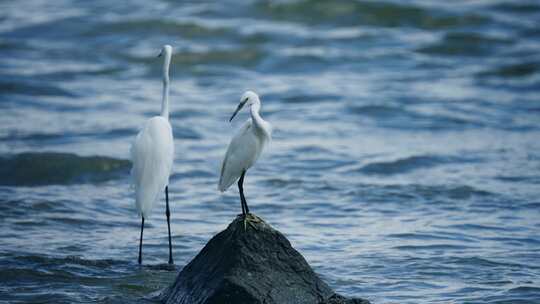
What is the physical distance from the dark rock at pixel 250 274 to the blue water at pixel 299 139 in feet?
2.92

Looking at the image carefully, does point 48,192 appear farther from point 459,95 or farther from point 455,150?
point 459,95

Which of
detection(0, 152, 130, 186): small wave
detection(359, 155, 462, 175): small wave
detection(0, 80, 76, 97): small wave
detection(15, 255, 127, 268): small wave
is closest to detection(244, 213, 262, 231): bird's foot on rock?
detection(15, 255, 127, 268): small wave

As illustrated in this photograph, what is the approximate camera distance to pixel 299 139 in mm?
11875

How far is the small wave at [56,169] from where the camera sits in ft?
32.3

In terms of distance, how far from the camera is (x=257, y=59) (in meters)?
16.2

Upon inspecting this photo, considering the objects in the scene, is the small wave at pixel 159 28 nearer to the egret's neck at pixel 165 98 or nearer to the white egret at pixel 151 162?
the egret's neck at pixel 165 98

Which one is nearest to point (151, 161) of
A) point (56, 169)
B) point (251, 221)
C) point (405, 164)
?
point (251, 221)

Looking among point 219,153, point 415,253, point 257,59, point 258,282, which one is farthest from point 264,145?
point 257,59

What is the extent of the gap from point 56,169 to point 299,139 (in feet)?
10.8

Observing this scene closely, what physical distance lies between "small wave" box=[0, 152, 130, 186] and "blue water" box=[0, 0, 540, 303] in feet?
0.09

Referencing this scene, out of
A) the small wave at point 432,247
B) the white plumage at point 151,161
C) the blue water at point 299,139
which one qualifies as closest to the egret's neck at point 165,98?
the white plumage at point 151,161

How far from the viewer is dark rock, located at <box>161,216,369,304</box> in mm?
5328

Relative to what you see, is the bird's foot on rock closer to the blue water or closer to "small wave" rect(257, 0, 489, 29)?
the blue water

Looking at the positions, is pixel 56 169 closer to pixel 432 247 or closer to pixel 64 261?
pixel 64 261
